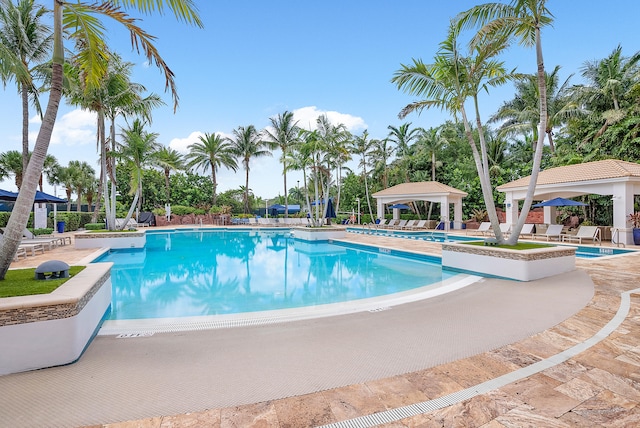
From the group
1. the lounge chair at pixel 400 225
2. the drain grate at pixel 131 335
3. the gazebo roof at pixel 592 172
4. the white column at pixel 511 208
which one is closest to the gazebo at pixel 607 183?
the gazebo roof at pixel 592 172

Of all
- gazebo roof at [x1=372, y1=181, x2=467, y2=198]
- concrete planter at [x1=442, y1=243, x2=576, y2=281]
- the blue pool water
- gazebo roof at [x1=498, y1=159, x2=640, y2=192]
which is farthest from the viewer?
gazebo roof at [x1=372, y1=181, x2=467, y2=198]

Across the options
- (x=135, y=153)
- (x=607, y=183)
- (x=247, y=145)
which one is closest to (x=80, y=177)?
(x=247, y=145)

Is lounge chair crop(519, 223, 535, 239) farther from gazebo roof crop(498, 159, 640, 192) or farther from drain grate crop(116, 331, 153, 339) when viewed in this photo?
drain grate crop(116, 331, 153, 339)

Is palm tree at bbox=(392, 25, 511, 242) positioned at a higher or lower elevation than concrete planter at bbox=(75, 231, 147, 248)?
higher

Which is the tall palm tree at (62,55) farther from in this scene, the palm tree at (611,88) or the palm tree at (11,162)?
the palm tree at (11,162)

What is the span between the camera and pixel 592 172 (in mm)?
14445

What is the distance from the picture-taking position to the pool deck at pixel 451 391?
89.8 inches

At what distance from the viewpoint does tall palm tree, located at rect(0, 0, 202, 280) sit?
3.90m

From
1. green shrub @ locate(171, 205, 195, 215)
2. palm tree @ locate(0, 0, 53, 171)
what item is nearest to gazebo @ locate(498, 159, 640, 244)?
palm tree @ locate(0, 0, 53, 171)

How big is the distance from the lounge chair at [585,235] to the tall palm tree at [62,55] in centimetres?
1616

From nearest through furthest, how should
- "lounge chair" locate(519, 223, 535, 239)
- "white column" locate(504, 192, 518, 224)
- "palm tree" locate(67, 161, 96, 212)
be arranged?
1. "lounge chair" locate(519, 223, 535, 239)
2. "white column" locate(504, 192, 518, 224)
3. "palm tree" locate(67, 161, 96, 212)

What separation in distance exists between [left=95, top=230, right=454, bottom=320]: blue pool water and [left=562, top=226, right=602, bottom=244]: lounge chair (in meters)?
8.09

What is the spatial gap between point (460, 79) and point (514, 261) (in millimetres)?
4749

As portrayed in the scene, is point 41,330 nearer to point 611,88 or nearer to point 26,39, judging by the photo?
point 26,39
